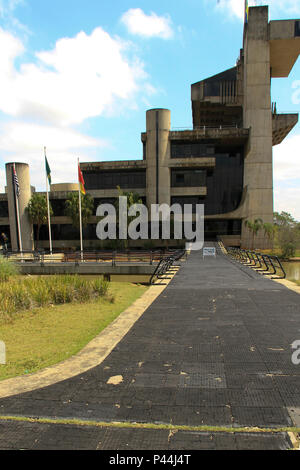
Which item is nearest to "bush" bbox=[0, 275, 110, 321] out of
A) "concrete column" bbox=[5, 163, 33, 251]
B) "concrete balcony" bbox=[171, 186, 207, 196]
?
"concrete balcony" bbox=[171, 186, 207, 196]

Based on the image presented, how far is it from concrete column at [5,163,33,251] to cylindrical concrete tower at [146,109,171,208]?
21.6m

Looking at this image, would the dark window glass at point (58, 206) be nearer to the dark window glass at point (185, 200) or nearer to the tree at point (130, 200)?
the tree at point (130, 200)

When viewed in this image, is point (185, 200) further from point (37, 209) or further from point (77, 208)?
point (37, 209)

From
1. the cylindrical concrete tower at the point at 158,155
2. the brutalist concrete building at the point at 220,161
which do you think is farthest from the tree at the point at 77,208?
the cylindrical concrete tower at the point at 158,155

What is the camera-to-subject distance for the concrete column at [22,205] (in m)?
48.1

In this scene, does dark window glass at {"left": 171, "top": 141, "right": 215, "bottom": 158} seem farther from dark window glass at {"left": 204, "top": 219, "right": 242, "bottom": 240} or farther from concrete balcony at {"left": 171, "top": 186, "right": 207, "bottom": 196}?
dark window glass at {"left": 204, "top": 219, "right": 242, "bottom": 240}

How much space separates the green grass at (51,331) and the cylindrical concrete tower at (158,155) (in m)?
37.4

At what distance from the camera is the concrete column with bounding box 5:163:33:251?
1893 inches

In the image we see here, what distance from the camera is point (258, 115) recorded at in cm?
4616

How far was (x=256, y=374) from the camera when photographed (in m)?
4.30

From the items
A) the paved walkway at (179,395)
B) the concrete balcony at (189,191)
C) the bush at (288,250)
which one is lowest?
the bush at (288,250)

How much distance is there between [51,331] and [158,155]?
140 feet

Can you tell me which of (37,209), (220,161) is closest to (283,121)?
(220,161)
